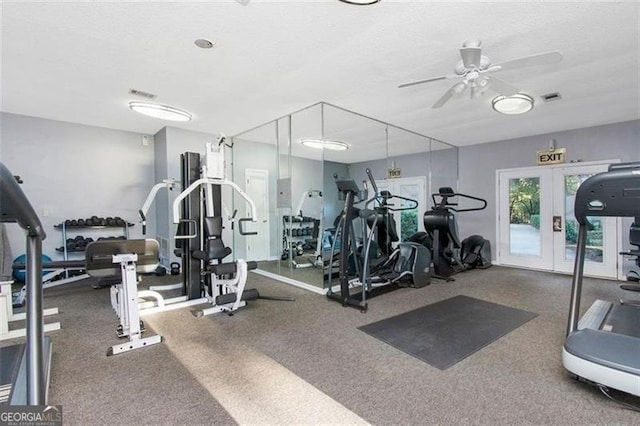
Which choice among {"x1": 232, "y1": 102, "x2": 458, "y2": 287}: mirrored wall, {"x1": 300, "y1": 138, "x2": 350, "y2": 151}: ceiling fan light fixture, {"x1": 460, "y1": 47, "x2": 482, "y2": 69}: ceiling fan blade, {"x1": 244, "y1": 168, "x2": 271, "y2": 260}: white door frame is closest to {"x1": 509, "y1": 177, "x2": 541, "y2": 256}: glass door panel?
{"x1": 232, "y1": 102, "x2": 458, "y2": 287}: mirrored wall

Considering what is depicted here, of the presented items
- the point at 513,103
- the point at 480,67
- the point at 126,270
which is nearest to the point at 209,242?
the point at 126,270

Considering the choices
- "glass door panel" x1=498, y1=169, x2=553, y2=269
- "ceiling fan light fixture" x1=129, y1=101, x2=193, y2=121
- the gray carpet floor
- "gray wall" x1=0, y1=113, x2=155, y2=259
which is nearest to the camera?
the gray carpet floor

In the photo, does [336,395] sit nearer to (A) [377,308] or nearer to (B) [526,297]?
(A) [377,308]

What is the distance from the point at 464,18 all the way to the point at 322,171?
281 centimetres

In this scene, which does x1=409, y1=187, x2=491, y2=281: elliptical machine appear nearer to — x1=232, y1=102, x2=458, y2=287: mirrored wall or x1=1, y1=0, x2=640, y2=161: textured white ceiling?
x1=232, y1=102, x2=458, y2=287: mirrored wall

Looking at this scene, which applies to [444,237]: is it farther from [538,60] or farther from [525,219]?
[538,60]

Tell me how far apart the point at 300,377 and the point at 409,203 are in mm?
5303

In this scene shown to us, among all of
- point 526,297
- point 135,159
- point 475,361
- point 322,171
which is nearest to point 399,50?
point 322,171

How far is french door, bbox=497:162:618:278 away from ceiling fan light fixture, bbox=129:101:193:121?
6318 mm

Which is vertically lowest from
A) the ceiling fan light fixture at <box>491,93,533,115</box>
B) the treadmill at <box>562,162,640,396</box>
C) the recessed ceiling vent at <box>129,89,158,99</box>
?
the treadmill at <box>562,162,640,396</box>

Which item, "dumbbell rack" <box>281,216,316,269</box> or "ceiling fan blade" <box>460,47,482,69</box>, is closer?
"ceiling fan blade" <box>460,47,482,69</box>

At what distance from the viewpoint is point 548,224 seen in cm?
593

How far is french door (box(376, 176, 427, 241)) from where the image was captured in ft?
22.6

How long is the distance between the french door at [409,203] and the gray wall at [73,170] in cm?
525
